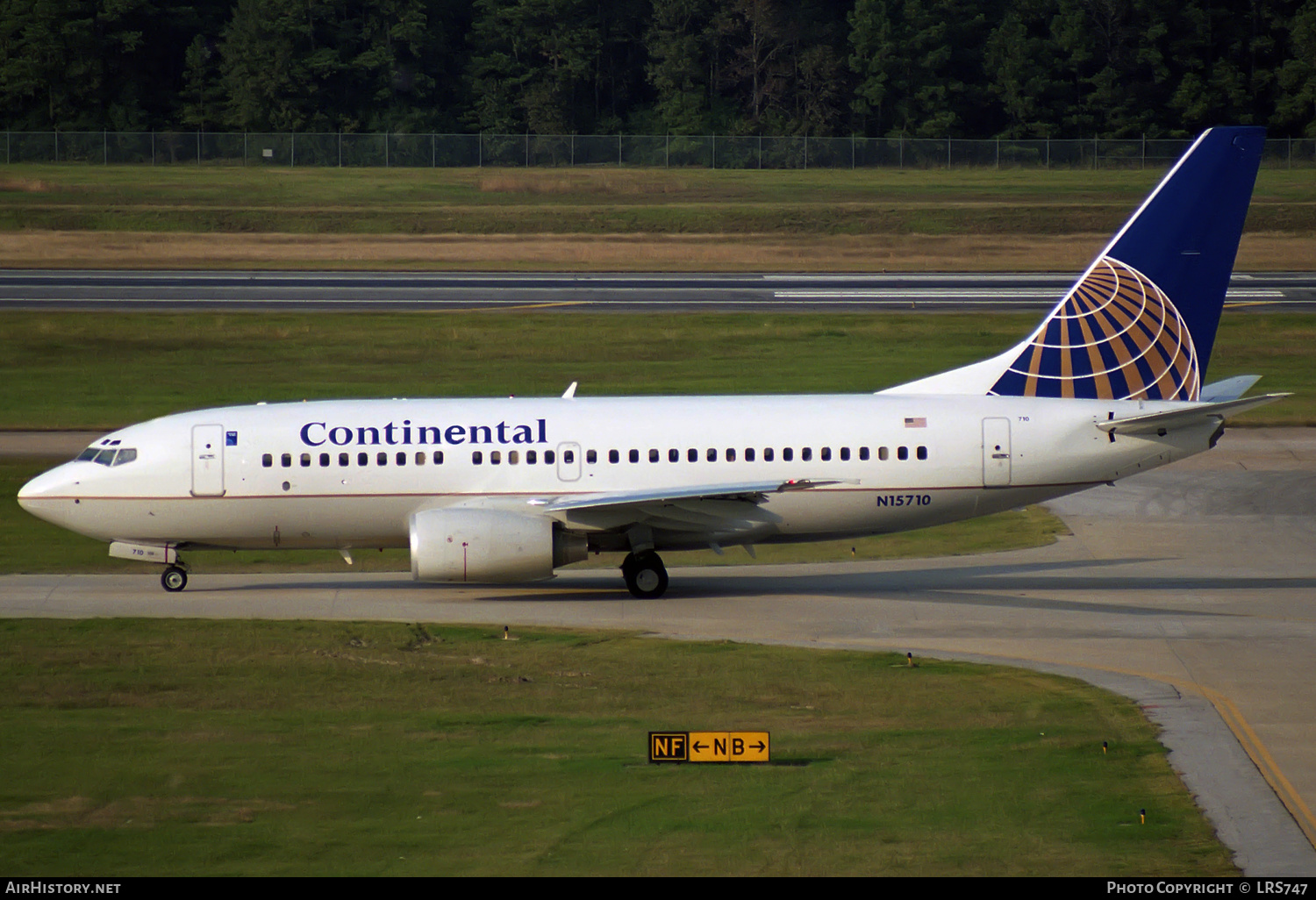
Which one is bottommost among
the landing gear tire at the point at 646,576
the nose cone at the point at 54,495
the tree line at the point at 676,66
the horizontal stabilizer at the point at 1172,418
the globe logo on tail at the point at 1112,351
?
the landing gear tire at the point at 646,576

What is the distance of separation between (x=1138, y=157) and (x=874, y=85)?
2004 centimetres

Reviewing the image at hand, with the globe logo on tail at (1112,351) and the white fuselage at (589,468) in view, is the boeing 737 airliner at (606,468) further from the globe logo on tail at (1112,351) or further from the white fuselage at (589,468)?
the globe logo on tail at (1112,351)

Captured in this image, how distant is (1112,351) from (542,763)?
53.0ft

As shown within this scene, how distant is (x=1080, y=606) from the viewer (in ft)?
91.0

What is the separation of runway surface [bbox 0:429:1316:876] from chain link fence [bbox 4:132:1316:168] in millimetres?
77639

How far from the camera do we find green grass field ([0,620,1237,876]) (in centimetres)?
1530

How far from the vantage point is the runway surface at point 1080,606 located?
67.2 feet

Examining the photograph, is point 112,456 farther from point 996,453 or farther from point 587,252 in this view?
point 587,252

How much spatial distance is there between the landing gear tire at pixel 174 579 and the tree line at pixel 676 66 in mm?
91699

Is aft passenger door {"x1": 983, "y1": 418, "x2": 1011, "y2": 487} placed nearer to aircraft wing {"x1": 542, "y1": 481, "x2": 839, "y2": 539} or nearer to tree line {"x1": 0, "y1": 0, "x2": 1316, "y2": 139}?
aircraft wing {"x1": 542, "y1": 481, "x2": 839, "y2": 539}

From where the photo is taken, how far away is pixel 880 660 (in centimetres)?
2381

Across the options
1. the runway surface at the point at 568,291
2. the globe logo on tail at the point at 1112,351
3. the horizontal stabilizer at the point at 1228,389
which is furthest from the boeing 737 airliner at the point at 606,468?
the runway surface at the point at 568,291

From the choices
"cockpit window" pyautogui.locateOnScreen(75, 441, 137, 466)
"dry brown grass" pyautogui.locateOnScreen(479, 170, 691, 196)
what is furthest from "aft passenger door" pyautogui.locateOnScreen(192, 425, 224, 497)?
"dry brown grass" pyautogui.locateOnScreen(479, 170, 691, 196)
